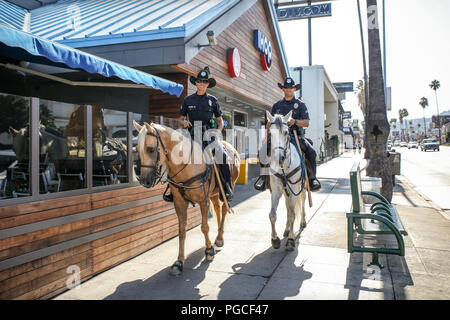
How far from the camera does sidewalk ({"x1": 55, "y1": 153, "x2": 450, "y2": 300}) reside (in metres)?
4.23

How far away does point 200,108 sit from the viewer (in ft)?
18.4

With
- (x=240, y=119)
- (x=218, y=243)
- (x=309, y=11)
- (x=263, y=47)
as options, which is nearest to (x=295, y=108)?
(x=218, y=243)

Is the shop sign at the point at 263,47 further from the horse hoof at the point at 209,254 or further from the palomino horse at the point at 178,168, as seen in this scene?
the horse hoof at the point at 209,254

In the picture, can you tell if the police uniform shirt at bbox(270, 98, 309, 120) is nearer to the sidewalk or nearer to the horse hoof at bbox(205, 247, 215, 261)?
the sidewalk

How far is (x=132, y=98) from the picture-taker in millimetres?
9227

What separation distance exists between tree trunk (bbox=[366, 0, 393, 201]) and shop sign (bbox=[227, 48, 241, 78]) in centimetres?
415

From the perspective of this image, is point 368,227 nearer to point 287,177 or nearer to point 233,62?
point 287,177

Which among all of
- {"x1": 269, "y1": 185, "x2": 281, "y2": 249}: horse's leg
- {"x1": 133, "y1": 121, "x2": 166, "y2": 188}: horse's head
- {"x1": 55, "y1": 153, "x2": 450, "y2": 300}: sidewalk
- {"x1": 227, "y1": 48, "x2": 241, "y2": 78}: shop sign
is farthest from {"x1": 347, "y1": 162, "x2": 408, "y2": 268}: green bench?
{"x1": 227, "y1": 48, "x2": 241, "y2": 78}: shop sign

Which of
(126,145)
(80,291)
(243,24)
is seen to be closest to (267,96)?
(243,24)

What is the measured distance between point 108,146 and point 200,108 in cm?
168

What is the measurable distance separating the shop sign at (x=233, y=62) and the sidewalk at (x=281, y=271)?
18.9ft

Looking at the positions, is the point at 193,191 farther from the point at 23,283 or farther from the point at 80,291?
the point at 23,283

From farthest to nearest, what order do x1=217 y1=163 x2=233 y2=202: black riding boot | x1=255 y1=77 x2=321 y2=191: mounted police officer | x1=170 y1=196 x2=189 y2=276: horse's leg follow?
x1=255 y1=77 x2=321 y2=191: mounted police officer < x1=217 y1=163 x2=233 y2=202: black riding boot < x1=170 y1=196 x2=189 y2=276: horse's leg

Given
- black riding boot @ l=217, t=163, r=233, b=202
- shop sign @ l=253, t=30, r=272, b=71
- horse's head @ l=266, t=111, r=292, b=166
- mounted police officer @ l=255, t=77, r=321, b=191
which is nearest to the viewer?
horse's head @ l=266, t=111, r=292, b=166
